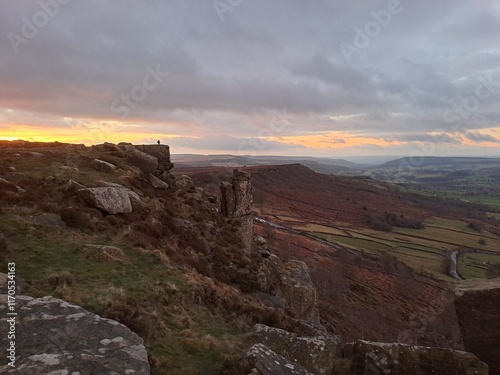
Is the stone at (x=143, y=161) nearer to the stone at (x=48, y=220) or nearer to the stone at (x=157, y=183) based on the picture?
the stone at (x=157, y=183)

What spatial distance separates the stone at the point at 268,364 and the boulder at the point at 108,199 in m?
13.0

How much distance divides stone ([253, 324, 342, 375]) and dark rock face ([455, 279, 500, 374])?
17.0ft

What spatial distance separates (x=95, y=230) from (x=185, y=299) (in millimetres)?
6831

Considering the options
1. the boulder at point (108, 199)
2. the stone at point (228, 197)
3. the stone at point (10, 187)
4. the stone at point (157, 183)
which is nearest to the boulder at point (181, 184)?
the stone at point (157, 183)

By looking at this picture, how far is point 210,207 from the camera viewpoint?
2589cm

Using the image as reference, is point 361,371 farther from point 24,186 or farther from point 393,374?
point 24,186

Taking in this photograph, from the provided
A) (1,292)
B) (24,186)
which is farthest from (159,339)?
(24,186)

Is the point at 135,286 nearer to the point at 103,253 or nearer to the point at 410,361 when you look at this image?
the point at 103,253

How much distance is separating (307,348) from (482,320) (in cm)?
665

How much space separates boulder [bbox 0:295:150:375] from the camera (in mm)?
6039

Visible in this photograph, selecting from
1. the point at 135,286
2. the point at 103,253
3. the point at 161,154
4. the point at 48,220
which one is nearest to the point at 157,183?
the point at 161,154

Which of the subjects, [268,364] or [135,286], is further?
[135,286]

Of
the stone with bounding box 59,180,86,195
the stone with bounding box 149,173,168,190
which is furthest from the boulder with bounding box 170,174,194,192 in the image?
the stone with bounding box 59,180,86,195

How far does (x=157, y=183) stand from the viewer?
26.2m
